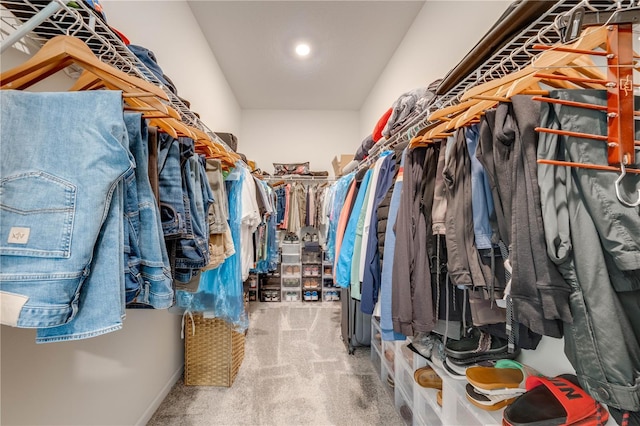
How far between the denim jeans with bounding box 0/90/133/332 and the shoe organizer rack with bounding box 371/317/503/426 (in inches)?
47.4

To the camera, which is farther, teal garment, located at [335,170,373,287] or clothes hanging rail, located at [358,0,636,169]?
teal garment, located at [335,170,373,287]

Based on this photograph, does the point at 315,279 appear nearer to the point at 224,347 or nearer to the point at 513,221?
the point at 224,347

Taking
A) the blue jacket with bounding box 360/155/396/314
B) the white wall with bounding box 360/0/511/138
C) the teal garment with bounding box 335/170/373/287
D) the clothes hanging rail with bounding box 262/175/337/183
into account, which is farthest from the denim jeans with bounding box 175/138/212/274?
the clothes hanging rail with bounding box 262/175/337/183

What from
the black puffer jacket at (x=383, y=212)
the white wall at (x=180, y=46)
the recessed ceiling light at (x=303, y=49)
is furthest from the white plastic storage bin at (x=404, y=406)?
the recessed ceiling light at (x=303, y=49)

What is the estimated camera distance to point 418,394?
137 centimetres

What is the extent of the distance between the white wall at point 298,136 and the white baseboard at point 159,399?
115 inches

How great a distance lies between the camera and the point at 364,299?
1155mm

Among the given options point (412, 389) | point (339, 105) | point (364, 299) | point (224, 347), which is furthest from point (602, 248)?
point (339, 105)

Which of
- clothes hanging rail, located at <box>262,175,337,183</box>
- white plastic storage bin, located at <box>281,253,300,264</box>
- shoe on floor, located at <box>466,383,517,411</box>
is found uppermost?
clothes hanging rail, located at <box>262,175,337,183</box>

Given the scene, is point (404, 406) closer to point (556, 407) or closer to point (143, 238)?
point (556, 407)

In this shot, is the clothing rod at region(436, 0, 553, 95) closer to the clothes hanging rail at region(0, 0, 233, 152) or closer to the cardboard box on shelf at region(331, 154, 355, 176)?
the clothes hanging rail at region(0, 0, 233, 152)

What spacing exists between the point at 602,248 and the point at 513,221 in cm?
15

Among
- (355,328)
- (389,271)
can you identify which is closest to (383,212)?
(389,271)

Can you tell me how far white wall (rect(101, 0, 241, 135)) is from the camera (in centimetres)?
136
